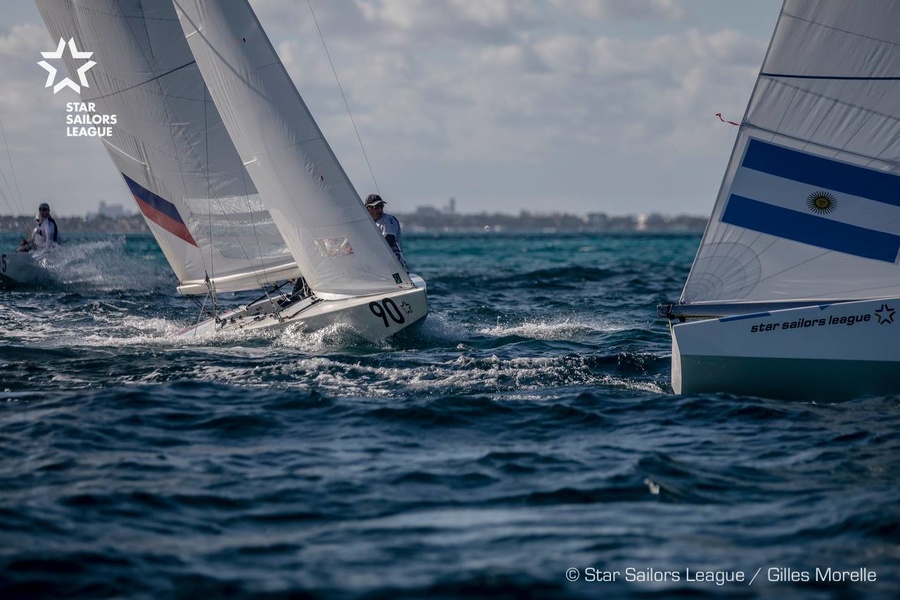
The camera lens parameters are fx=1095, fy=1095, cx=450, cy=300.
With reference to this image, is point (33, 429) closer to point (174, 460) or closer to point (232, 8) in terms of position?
point (174, 460)

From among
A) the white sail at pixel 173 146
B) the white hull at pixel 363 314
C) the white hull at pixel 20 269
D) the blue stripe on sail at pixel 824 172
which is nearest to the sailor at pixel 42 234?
the white hull at pixel 20 269

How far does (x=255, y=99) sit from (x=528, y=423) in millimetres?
6562

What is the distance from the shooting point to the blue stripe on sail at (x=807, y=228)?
32.4 ft

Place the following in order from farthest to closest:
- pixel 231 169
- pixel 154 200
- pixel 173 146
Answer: pixel 154 200
pixel 173 146
pixel 231 169

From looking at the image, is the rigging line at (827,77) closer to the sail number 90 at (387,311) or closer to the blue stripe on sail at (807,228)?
the blue stripe on sail at (807,228)

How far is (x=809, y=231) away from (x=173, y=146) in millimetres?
9844

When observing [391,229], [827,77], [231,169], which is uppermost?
[827,77]

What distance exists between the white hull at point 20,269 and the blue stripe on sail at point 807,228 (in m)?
19.0

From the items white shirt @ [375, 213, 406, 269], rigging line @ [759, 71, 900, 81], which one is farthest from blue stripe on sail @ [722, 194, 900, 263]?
white shirt @ [375, 213, 406, 269]

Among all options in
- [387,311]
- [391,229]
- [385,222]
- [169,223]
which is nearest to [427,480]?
[387,311]

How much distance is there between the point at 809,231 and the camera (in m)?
10.0

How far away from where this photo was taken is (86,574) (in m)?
5.75

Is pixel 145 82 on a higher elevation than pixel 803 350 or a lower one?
higher

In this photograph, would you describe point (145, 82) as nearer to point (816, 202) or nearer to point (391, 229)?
point (391, 229)
